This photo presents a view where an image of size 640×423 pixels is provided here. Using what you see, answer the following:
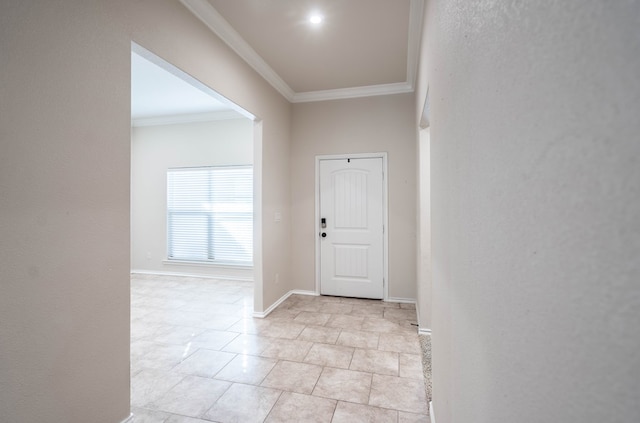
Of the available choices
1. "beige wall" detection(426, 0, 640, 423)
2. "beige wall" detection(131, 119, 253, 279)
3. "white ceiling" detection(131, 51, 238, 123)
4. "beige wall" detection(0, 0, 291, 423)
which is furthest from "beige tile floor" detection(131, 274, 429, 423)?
"white ceiling" detection(131, 51, 238, 123)

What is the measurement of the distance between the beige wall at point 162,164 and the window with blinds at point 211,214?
0.15m

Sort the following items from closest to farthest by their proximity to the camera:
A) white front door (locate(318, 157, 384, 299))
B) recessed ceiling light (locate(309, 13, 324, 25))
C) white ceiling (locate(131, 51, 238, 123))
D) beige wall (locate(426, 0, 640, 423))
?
1. beige wall (locate(426, 0, 640, 423))
2. recessed ceiling light (locate(309, 13, 324, 25))
3. white ceiling (locate(131, 51, 238, 123))
4. white front door (locate(318, 157, 384, 299))

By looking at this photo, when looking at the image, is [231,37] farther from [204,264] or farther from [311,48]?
[204,264]

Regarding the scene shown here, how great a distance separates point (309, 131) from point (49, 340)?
11.8ft

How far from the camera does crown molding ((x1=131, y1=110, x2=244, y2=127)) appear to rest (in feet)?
17.2

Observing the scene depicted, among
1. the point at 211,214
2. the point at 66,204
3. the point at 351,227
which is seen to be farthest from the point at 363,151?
the point at 66,204

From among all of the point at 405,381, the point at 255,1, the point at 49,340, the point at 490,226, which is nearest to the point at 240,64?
the point at 255,1

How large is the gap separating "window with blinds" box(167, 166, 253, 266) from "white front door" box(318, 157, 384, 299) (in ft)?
5.37

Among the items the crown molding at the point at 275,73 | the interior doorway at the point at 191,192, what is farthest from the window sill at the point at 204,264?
the crown molding at the point at 275,73

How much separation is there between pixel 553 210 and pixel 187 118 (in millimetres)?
6024

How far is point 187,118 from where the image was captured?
5.46 metres

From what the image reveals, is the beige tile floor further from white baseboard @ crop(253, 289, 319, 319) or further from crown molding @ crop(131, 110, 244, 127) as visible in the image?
crown molding @ crop(131, 110, 244, 127)

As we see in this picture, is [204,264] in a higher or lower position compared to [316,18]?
lower

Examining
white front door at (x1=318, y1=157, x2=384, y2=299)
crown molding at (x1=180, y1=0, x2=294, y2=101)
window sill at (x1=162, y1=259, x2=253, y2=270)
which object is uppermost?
crown molding at (x1=180, y1=0, x2=294, y2=101)
